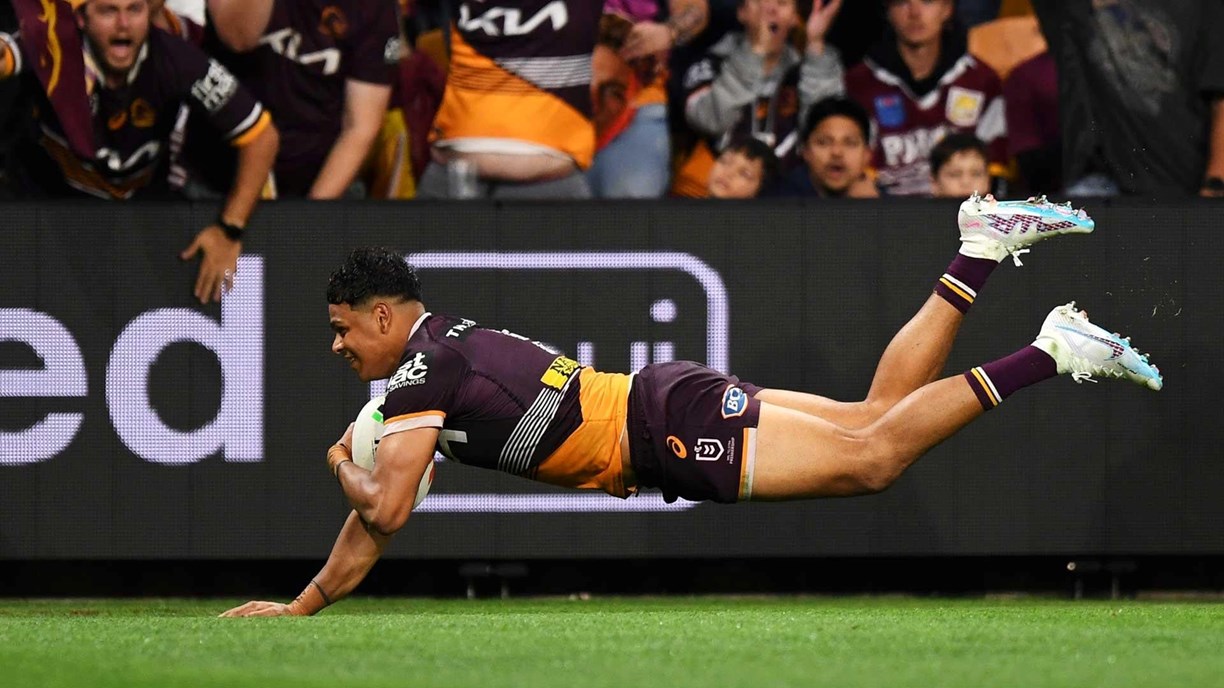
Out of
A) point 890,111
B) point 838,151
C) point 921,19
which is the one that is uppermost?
point 921,19

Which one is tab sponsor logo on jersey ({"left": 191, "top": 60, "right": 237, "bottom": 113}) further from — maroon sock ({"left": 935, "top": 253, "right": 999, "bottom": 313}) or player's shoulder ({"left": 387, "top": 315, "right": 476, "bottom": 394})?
maroon sock ({"left": 935, "top": 253, "right": 999, "bottom": 313})

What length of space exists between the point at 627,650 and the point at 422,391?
147cm

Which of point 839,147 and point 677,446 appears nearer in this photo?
point 677,446

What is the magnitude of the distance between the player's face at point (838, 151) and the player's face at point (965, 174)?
474 mm

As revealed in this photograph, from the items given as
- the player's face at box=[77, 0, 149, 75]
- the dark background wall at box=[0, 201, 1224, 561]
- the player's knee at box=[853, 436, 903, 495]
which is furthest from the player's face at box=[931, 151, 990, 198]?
the player's face at box=[77, 0, 149, 75]

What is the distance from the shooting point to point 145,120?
874 cm

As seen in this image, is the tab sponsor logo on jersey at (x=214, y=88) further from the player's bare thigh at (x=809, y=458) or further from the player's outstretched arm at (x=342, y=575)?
the player's bare thigh at (x=809, y=458)

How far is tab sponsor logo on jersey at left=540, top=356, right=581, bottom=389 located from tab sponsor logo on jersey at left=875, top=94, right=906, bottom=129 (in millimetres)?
3551

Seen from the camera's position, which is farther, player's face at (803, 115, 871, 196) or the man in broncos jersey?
player's face at (803, 115, 871, 196)

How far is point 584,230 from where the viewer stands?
8.88m

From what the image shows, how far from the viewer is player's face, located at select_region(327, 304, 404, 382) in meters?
6.83

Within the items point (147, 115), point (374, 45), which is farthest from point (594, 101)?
point (147, 115)

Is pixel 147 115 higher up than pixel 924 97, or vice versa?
pixel 924 97

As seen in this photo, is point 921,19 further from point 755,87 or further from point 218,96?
point 218,96
